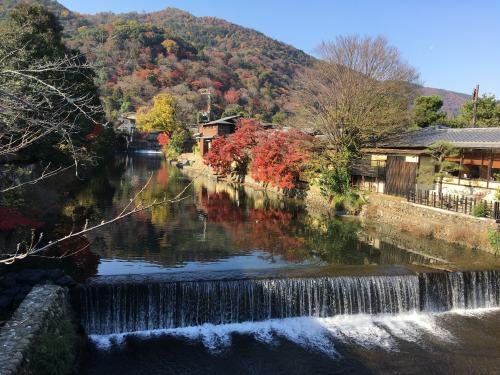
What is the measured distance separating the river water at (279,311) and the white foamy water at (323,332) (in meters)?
0.03

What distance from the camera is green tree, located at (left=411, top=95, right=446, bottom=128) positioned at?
35.3 metres

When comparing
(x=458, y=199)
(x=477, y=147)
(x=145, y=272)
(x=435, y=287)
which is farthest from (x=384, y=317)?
(x=477, y=147)

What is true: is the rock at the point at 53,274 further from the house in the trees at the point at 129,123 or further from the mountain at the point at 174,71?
the house in the trees at the point at 129,123

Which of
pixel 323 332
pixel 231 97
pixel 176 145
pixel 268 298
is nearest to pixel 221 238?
pixel 268 298

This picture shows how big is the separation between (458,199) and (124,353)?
17.0 m

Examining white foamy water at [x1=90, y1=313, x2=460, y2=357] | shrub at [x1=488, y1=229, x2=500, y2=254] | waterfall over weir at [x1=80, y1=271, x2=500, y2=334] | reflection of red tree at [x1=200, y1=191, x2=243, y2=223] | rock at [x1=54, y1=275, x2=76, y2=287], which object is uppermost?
shrub at [x1=488, y1=229, x2=500, y2=254]

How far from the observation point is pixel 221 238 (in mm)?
18344

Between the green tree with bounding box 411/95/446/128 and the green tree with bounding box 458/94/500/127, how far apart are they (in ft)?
5.76

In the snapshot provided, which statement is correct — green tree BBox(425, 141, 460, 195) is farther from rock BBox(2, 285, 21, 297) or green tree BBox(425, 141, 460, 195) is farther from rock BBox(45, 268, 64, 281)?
rock BBox(2, 285, 21, 297)

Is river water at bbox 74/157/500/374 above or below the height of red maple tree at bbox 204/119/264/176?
below

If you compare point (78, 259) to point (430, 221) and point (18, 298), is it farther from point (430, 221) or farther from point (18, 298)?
point (430, 221)

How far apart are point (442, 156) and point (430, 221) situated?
3.86m

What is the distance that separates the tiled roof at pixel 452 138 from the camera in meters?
20.4

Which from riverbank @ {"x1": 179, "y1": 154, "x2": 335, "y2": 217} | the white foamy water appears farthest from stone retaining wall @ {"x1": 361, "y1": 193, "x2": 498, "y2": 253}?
the white foamy water
